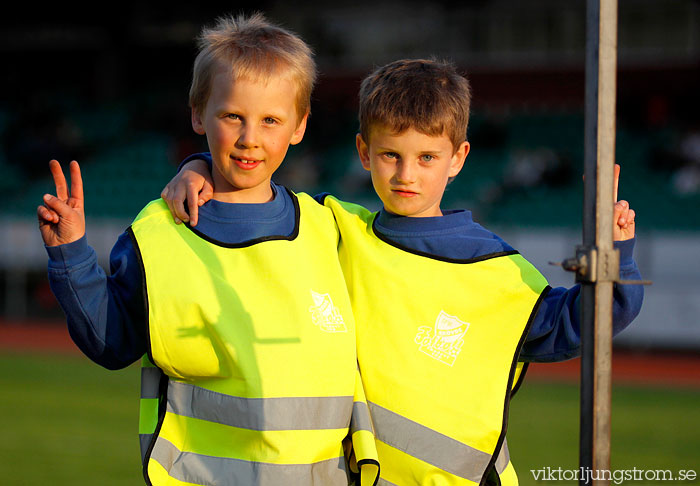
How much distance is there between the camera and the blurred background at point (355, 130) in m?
12.1

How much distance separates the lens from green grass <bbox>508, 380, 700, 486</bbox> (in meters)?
6.52

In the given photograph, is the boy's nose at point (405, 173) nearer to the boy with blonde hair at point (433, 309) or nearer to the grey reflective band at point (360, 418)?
the boy with blonde hair at point (433, 309)

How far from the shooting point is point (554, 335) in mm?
2494

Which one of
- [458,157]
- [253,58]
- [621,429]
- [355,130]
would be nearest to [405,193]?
[458,157]

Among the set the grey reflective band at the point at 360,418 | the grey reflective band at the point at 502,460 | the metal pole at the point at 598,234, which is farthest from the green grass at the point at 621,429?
the metal pole at the point at 598,234

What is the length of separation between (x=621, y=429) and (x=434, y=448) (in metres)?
5.72

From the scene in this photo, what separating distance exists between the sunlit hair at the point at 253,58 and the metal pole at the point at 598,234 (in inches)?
36.2

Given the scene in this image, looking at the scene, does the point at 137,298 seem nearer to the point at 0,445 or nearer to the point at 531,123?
the point at 0,445

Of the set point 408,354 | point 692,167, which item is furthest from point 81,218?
point 692,167

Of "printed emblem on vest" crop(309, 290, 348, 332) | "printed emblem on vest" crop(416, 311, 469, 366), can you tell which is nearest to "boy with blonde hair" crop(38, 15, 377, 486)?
"printed emblem on vest" crop(309, 290, 348, 332)

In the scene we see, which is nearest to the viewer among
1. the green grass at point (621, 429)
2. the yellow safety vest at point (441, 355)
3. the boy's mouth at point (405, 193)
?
the yellow safety vest at point (441, 355)

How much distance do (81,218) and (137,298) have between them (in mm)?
275

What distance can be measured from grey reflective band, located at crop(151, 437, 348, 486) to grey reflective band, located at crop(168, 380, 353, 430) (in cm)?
9

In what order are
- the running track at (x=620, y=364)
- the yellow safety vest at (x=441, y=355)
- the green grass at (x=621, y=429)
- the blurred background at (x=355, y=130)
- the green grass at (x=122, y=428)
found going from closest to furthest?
the yellow safety vest at (x=441, y=355) → the green grass at (x=122, y=428) → the green grass at (x=621, y=429) → the running track at (x=620, y=364) → the blurred background at (x=355, y=130)
